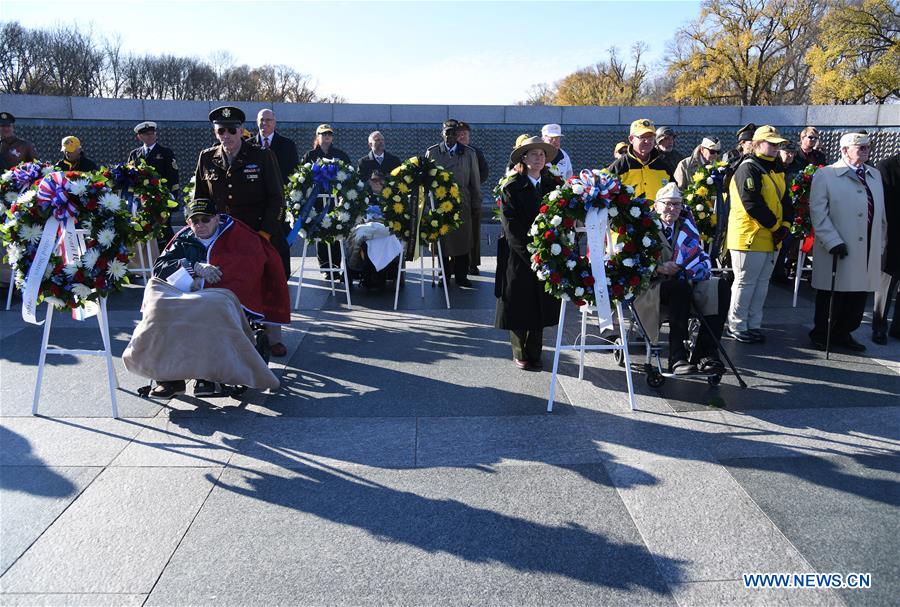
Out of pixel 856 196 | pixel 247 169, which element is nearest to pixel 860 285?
pixel 856 196

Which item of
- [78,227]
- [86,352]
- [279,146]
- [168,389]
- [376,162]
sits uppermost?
[279,146]

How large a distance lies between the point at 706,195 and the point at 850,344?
87.1 inches

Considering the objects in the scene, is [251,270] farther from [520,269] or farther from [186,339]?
[520,269]

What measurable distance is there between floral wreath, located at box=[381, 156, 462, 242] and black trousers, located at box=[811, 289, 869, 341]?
13.2ft

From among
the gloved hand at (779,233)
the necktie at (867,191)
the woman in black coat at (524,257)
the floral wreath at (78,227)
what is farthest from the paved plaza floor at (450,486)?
the necktie at (867,191)

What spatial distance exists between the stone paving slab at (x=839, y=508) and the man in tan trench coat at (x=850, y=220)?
106 inches

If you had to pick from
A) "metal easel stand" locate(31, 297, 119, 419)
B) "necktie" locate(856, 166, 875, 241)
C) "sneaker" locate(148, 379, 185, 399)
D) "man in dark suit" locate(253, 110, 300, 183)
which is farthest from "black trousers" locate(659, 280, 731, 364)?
"man in dark suit" locate(253, 110, 300, 183)

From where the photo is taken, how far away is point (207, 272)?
514cm

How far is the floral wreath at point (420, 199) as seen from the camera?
803 centimetres

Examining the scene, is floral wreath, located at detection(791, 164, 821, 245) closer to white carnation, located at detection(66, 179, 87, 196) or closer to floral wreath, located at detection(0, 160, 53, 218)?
white carnation, located at detection(66, 179, 87, 196)

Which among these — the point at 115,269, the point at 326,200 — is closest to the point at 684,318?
the point at 115,269

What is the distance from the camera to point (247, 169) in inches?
243

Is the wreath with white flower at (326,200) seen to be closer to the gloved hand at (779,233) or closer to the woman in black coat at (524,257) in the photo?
the woman in black coat at (524,257)

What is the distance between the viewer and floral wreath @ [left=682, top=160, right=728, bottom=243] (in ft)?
25.2
